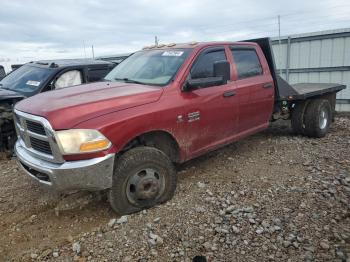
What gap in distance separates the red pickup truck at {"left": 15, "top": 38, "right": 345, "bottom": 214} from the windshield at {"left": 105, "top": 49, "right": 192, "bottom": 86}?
18 millimetres

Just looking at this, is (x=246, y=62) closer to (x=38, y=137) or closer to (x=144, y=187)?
(x=144, y=187)

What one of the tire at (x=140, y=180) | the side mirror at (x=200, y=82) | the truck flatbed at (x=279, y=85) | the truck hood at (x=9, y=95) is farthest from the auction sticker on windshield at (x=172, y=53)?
the truck hood at (x=9, y=95)

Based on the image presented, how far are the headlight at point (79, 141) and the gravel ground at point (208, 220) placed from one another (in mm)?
896

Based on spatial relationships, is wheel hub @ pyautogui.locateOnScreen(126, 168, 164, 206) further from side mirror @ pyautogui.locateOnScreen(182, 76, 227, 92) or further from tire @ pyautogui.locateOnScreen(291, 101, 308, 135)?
tire @ pyautogui.locateOnScreen(291, 101, 308, 135)

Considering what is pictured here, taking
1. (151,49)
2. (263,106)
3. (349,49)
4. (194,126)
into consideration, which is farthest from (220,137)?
(349,49)

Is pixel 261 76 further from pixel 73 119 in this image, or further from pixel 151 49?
pixel 73 119

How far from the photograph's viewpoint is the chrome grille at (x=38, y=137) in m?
3.20

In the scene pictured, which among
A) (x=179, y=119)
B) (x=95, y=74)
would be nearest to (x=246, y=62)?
(x=179, y=119)

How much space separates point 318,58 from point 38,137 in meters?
8.70

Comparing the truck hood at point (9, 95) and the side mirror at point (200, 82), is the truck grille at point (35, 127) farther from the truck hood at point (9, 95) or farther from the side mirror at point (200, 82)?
the truck hood at point (9, 95)

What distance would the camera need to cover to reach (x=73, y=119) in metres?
3.17

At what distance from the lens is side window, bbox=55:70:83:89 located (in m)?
6.55

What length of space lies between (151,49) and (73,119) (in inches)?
89.0

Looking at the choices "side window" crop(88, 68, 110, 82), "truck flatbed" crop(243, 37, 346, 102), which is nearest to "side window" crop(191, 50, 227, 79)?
"truck flatbed" crop(243, 37, 346, 102)
